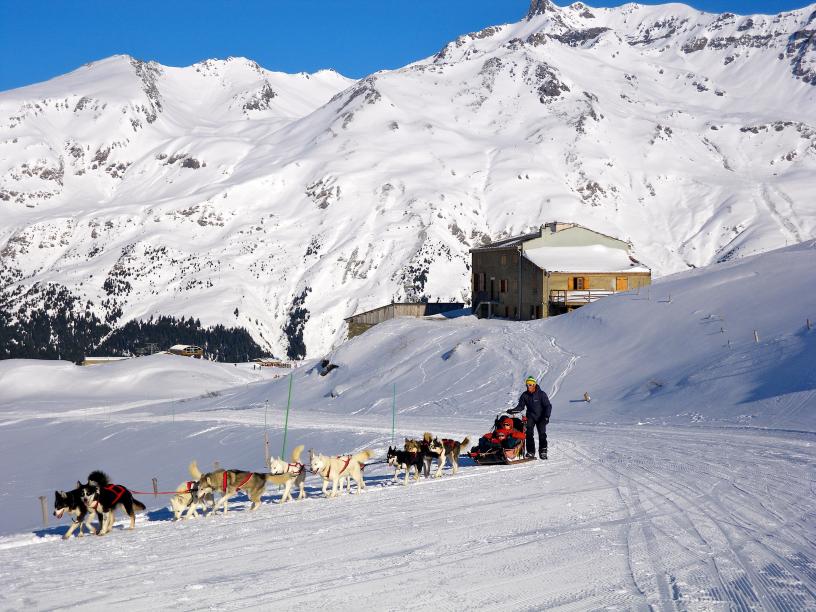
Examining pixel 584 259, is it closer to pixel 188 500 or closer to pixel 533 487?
pixel 533 487

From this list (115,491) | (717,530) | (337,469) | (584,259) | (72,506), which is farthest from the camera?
(584,259)

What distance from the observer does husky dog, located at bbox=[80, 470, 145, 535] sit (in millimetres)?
13547

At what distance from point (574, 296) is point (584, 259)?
7.85 meters

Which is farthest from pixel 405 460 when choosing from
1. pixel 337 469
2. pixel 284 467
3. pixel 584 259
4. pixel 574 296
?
pixel 584 259

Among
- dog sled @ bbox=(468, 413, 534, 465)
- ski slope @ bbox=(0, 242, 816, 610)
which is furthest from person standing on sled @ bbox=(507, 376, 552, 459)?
ski slope @ bbox=(0, 242, 816, 610)

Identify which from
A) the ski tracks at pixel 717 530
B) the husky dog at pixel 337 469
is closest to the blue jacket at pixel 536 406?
the ski tracks at pixel 717 530

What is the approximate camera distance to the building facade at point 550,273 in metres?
69.1

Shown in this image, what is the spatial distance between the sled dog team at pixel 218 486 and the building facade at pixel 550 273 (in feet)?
168

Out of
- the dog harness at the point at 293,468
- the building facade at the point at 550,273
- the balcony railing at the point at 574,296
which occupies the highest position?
the building facade at the point at 550,273

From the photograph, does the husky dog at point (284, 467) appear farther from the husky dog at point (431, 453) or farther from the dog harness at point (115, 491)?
the husky dog at point (431, 453)

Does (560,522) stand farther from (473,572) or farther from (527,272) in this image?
(527,272)

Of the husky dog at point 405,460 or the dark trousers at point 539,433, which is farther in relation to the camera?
the dark trousers at point 539,433

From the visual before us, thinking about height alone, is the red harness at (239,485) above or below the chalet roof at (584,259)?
below

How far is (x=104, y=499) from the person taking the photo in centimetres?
1370
